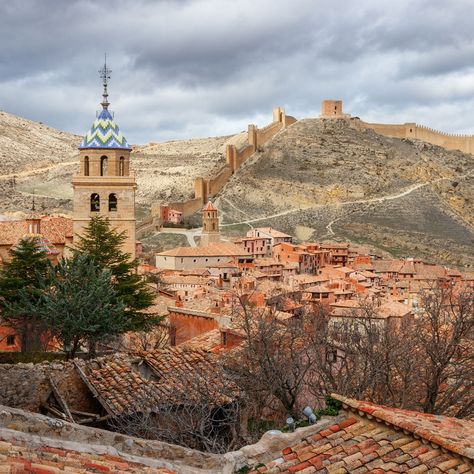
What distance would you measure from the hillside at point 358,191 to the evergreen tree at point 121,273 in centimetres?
5446

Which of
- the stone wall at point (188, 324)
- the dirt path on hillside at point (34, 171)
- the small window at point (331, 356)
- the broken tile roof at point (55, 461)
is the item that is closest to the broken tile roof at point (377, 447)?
the broken tile roof at point (55, 461)

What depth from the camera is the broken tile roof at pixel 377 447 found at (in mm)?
5223

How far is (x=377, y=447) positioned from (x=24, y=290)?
1187 cm

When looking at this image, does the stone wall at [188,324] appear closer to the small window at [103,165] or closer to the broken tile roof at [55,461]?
the small window at [103,165]

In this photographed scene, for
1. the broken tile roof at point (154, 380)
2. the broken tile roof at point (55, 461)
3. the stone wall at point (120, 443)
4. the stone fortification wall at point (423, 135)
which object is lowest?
the broken tile roof at point (154, 380)

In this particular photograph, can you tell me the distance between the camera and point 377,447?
5508mm

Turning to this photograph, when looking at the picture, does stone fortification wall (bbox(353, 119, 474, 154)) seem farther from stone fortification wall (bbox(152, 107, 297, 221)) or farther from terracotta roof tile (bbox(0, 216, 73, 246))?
terracotta roof tile (bbox(0, 216, 73, 246))

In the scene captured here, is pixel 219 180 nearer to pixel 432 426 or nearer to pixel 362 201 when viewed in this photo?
pixel 362 201

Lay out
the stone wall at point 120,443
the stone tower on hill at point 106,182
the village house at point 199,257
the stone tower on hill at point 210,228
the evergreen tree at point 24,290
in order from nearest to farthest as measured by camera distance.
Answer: the stone wall at point 120,443 → the evergreen tree at point 24,290 → the stone tower on hill at point 106,182 → the village house at point 199,257 → the stone tower on hill at point 210,228

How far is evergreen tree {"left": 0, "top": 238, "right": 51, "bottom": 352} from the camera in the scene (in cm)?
1520

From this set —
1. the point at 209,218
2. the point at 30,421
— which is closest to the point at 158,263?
the point at 209,218

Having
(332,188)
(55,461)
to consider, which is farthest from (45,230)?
(332,188)

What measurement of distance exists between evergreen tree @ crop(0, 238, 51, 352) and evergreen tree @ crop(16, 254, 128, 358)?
433 millimetres

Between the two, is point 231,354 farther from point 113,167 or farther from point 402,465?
point 113,167
